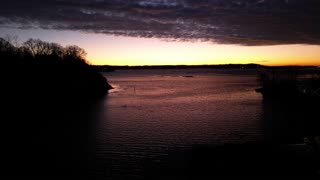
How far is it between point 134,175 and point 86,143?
10.9m

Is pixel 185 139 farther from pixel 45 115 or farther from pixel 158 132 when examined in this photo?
pixel 45 115

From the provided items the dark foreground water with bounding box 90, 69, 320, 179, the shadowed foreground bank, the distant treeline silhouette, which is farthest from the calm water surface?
the distant treeline silhouette

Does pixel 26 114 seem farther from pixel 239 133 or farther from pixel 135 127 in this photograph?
pixel 239 133

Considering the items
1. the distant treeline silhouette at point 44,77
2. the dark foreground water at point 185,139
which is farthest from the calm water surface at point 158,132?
the distant treeline silhouette at point 44,77

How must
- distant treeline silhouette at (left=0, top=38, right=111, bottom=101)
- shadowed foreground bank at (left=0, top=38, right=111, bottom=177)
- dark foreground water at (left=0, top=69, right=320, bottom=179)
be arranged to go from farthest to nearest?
1. distant treeline silhouette at (left=0, top=38, right=111, bottom=101)
2. shadowed foreground bank at (left=0, top=38, right=111, bottom=177)
3. dark foreground water at (left=0, top=69, right=320, bottom=179)

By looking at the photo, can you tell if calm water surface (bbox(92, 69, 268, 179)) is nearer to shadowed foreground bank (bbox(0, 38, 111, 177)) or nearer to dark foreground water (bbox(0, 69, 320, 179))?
dark foreground water (bbox(0, 69, 320, 179))

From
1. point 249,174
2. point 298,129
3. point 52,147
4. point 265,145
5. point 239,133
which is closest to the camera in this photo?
point 249,174

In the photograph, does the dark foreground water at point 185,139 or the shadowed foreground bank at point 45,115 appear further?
the shadowed foreground bank at point 45,115

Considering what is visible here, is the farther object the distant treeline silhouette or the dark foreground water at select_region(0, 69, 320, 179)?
the distant treeline silhouette

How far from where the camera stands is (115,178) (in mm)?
20703

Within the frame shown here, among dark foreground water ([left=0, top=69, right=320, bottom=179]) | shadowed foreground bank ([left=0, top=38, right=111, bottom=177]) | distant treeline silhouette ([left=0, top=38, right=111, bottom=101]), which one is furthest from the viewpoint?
distant treeline silhouette ([left=0, top=38, right=111, bottom=101])

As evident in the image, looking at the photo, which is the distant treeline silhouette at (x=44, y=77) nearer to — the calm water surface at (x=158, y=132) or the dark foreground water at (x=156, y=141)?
the dark foreground water at (x=156, y=141)

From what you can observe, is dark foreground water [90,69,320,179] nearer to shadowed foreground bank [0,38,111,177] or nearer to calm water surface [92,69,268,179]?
calm water surface [92,69,268,179]

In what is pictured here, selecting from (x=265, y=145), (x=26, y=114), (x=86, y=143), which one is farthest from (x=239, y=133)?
(x=26, y=114)
